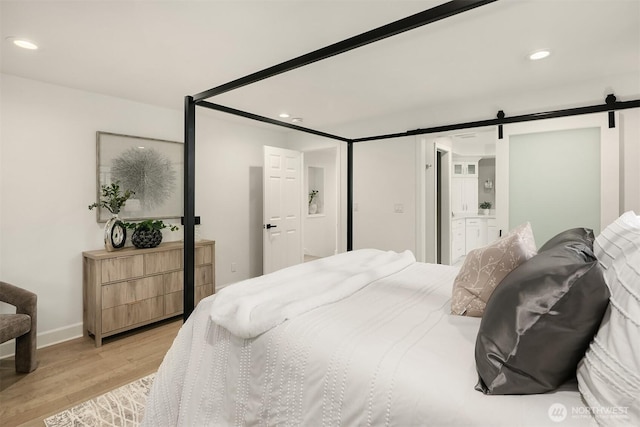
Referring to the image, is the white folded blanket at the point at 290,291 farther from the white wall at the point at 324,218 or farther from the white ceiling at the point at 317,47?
the white wall at the point at 324,218

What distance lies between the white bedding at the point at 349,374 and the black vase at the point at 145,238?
209 centimetres

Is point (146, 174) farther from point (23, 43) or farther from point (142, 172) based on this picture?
point (23, 43)

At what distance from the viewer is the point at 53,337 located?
2982 millimetres

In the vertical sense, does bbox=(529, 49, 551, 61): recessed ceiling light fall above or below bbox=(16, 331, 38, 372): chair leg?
above

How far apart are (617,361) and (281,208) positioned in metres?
4.13

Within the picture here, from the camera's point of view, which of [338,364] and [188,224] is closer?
[338,364]

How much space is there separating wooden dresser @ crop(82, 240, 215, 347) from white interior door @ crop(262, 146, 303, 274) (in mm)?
1302

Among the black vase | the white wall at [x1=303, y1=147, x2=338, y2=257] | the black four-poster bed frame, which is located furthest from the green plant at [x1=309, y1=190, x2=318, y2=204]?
the black four-poster bed frame

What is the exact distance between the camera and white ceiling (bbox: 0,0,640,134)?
1.82 metres

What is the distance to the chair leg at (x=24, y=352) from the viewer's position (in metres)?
2.46

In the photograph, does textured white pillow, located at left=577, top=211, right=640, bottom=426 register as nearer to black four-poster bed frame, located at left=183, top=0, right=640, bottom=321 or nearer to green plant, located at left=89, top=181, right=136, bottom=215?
black four-poster bed frame, located at left=183, top=0, right=640, bottom=321

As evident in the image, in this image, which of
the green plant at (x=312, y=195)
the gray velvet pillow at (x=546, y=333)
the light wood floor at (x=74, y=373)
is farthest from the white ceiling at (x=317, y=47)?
the green plant at (x=312, y=195)

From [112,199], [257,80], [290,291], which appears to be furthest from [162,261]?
[257,80]

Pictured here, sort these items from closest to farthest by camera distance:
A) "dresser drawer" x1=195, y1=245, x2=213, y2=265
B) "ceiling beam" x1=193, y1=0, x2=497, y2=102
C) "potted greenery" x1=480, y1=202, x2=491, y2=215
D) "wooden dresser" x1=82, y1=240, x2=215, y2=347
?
"ceiling beam" x1=193, y1=0, x2=497, y2=102
"wooden dresser" x1=82, y1=240, x2=215, y2=347
"dresser drawer" x1=195, y1=245, x2=213, y2=265
"potted greenery" x1=480, y1=202, x2=491, y2=215
